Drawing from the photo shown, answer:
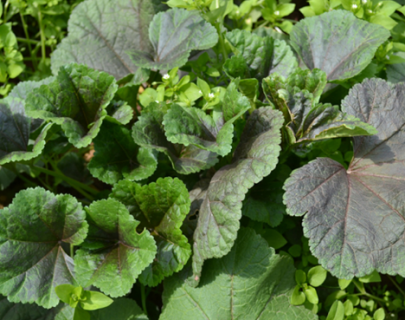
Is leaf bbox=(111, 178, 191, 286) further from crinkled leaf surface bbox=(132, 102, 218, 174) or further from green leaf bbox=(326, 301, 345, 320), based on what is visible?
green leaf bbox=(326, 301, 345, 320)

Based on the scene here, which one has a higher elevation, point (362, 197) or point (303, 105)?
point (303, 105)

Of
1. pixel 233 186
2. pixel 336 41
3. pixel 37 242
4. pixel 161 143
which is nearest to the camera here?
pixel 233 186

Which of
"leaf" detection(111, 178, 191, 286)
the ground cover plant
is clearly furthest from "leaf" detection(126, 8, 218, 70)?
"leaf" detection(111, 178, 191, 286)

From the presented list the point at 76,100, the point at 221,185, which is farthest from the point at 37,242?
the point at 221,185

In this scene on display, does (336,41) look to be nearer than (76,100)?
No

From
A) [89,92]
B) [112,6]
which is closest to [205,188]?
[89,92]

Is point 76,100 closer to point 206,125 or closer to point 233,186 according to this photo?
point 206,125

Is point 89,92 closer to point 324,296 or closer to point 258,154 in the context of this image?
point 258,154
